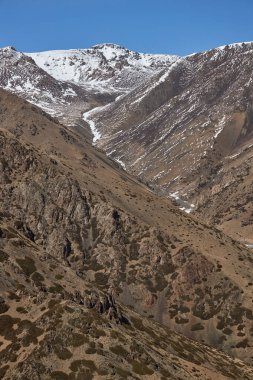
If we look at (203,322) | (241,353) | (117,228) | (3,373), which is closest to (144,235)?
(117,228)

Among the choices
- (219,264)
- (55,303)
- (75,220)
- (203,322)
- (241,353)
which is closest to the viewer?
(55,303)

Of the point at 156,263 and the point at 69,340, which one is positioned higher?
the point at 156,263

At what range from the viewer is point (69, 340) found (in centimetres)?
7400

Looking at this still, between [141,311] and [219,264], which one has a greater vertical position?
[219,264]

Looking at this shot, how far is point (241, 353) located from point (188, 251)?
151 ft

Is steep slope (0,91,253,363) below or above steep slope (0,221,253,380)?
above

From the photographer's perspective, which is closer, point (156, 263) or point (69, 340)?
point (69, 340)

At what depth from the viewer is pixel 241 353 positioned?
14188 centimetres

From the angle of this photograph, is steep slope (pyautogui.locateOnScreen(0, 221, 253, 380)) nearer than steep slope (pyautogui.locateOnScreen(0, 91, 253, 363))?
Yes

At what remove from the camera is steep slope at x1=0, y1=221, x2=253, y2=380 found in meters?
69.6

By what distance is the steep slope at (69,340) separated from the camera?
69.6 metres

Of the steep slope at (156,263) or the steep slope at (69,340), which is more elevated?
the steep slope at (156,263)

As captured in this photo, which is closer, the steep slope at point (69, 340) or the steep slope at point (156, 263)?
the steep slope at point (69, 340)

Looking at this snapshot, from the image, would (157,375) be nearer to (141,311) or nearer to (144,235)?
(141,311)
